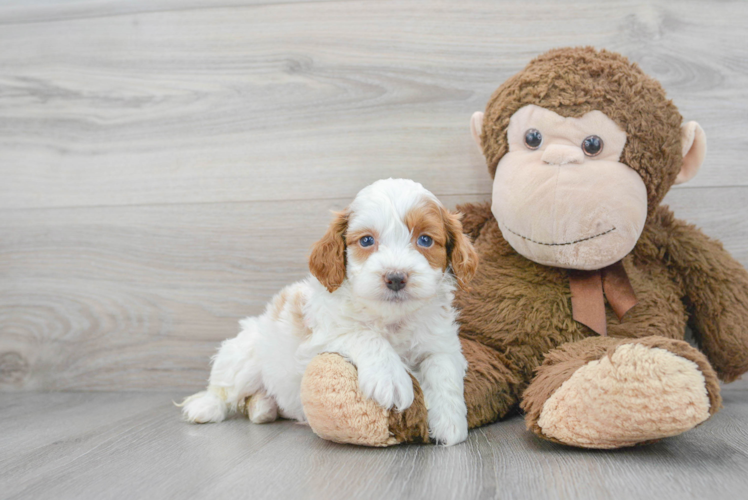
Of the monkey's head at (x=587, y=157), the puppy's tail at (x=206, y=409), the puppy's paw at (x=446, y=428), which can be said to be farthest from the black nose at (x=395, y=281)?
the puppy's tail at (x=206, y=409)

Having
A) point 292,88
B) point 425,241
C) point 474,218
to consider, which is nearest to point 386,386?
point 425,241

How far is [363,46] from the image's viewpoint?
1.79m

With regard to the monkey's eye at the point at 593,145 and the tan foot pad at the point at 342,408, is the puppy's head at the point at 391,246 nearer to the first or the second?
the tan foot pad at the point at 342,408

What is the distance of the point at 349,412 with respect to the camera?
3.67 feet

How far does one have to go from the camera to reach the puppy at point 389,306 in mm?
1143

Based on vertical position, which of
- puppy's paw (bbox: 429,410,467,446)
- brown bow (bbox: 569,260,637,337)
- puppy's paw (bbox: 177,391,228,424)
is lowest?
puppy's paw (bbox: 177,391,228,424)

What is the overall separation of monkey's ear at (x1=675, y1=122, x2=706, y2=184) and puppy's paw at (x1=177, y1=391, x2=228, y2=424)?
4.26 ft

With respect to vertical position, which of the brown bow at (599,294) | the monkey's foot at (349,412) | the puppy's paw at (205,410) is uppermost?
the brown bow at (599,294)

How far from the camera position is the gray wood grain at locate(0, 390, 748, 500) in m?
0.93

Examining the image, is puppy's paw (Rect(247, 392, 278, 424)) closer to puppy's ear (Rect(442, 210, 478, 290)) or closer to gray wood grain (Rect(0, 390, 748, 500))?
gray wood grain (Rect(0, 390, 748, 500))

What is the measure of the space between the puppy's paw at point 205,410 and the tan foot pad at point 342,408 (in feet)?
1.47

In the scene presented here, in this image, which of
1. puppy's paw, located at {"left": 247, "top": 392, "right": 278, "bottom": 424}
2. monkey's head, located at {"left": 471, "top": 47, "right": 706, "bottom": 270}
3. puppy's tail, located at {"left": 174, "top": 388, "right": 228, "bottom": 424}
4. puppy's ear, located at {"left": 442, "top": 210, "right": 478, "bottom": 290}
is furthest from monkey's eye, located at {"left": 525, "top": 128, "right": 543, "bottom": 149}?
puppy's tail, located at {"left": 174, "top": 388, "right": 228, "bottom": 424}

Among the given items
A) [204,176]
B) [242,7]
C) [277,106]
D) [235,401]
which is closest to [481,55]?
[277,106]

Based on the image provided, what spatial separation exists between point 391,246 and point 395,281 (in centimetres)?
10
